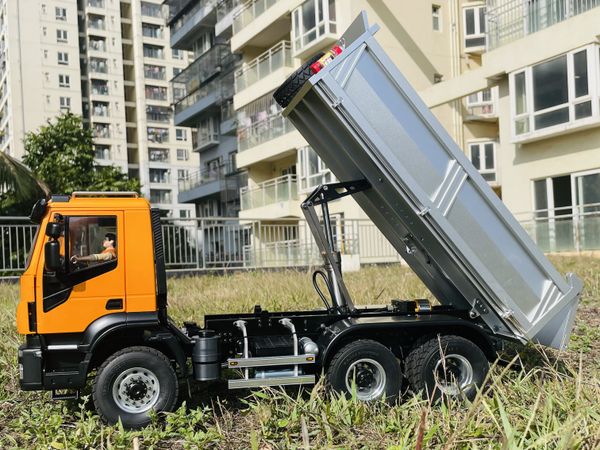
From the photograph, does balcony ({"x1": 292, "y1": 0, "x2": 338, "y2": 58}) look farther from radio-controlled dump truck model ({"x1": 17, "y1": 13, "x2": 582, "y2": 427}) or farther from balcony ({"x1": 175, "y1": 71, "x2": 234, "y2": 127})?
radio-controlled dump truck model ({"x1": 17, "y1": 13, "x2": 582, "y2": 427})

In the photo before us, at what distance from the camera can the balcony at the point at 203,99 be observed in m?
42.9

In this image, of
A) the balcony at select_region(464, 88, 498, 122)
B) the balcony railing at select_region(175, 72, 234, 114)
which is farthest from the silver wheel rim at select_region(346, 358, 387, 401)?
the balcony railing at select_region(175, 72, 234, 114)

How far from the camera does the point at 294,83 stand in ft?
18.9

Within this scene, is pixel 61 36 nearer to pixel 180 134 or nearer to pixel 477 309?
pixel 180 134

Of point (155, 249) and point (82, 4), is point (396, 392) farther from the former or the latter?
point (82, 4)

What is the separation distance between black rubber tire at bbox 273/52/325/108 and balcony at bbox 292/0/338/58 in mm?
23721

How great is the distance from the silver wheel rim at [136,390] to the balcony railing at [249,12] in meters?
31.2

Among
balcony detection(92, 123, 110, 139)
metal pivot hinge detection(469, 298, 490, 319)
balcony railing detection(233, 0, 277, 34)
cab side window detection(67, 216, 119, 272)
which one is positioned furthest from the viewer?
balcony detection(92, 123, 110, 139)

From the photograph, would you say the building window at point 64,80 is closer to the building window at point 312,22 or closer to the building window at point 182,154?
the building window at point 182,154

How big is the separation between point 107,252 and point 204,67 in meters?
41.9

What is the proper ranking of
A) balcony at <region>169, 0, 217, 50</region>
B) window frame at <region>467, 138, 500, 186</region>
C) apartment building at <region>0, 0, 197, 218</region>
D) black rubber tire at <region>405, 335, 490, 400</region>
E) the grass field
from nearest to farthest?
the grass field, black rubber tire at <region>405, 335, 490, 400</region>, window frame at <region>467, 138, 500, 186</region>, balcony at <region>169, 0, 217, 50</region>, apartment building at <region>0, 0, 197, 218</region>

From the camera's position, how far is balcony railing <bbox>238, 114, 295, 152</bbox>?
107 ft

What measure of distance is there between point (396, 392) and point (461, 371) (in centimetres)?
66

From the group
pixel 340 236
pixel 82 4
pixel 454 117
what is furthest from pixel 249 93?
pixel 82 4
